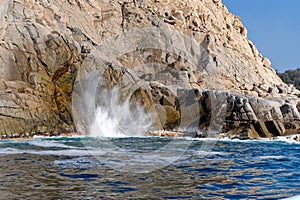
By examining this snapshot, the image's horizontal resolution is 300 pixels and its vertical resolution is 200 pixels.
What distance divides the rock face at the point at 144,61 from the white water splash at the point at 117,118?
Answer: 59.4 inches

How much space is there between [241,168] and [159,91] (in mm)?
25810

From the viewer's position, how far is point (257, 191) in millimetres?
7953

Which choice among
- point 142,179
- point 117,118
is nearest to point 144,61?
point 117,118

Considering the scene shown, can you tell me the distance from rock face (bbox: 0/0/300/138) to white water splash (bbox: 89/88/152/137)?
1.51 metres

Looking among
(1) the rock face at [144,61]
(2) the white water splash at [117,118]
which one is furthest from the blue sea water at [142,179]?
(2) the white water splash at [117,118]

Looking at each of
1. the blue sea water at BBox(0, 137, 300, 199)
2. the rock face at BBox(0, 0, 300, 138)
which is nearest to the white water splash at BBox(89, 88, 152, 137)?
the rock face at BBox(0, 0, 300, 138)

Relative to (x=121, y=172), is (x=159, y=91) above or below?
above

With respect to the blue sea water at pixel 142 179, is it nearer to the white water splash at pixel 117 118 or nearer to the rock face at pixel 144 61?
the rock face at pixel 144 61

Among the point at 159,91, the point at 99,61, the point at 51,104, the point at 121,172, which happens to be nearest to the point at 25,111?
the point at 51,104

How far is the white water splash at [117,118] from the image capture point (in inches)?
1288

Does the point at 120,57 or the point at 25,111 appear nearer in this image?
the point at 25,111

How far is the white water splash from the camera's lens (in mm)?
32719

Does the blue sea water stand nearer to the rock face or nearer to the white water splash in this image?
the rock face

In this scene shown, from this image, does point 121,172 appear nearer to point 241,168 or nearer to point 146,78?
point 241,168
